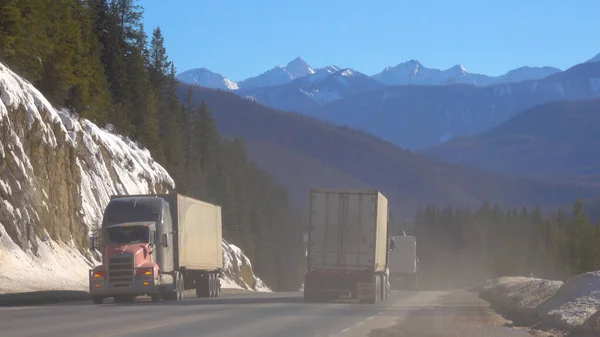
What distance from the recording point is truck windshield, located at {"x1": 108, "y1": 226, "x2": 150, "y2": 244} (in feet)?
124

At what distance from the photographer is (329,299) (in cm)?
4394

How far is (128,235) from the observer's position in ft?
125

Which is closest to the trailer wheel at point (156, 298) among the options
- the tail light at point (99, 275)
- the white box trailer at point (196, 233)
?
the white box trailer at point (196, 233)

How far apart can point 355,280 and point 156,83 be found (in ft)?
265

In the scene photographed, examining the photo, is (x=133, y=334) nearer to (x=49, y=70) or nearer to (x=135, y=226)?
(x=135, y=226)

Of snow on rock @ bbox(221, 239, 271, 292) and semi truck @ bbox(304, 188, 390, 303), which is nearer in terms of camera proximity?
semi truck @ bbox(304, 188, 390, 303)

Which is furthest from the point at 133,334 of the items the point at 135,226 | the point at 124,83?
the point at 124,83

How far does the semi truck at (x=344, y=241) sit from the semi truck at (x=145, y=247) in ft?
18.0

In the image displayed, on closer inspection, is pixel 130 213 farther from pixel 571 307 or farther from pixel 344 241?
pixel 571 307

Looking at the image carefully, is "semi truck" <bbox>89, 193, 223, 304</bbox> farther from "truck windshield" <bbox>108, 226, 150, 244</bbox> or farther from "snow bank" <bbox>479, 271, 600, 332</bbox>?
"snow bank" <bbox>479, 271, 600, 332</bbox>

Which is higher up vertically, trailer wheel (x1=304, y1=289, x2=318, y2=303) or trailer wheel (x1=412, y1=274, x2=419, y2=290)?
trailer wheel (x1=304, y1=289, x2=318, y2=303)

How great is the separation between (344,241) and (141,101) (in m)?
61.6

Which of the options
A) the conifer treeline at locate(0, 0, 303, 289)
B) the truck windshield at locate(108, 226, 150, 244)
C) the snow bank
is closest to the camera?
the snow bank

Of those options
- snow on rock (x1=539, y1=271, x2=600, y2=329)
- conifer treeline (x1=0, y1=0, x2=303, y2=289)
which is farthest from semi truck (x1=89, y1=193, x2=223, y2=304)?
conifer treeline (x1=0, y1=0, x2=303, y2=289)
